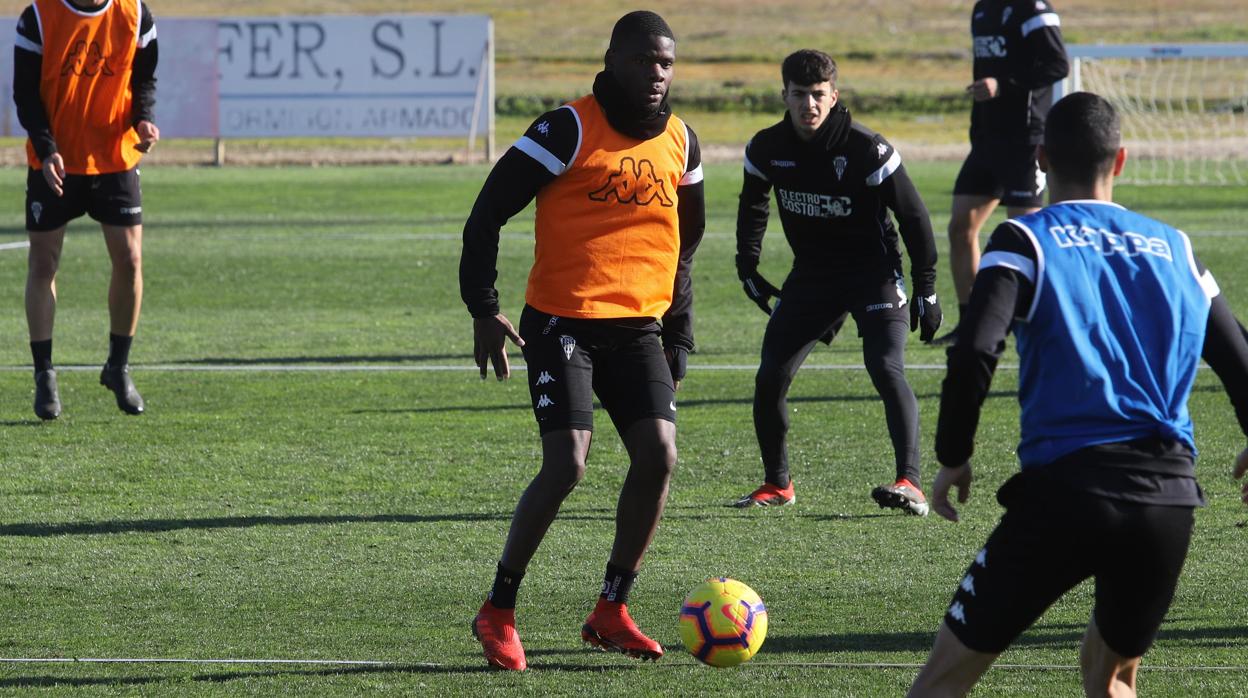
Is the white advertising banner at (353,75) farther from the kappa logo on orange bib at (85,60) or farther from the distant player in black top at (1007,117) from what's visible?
the kappa logo on orange bib at (85,60)

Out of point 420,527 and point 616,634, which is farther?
point 420,527

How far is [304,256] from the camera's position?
53.1 feet

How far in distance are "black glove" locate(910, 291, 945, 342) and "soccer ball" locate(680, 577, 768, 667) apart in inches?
87.4

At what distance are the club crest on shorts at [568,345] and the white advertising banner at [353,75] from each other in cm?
2427

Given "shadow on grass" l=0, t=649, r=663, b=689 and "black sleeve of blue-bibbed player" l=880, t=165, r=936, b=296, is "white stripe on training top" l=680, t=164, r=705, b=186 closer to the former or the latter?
"shadow on grass" l=0, t=649, r=663, b=689

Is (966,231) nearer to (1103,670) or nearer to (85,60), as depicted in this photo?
(85,60)

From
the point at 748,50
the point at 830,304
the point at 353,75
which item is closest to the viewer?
the point at 830,304

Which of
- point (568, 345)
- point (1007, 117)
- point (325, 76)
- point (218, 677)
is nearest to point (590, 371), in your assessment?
point (568, 345)

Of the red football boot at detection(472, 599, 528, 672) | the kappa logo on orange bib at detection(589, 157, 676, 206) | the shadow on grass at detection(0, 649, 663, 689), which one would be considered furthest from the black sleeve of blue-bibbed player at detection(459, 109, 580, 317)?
the shadow on grass at detection(0, 649, 663, 689)

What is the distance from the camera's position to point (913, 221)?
22.8ft

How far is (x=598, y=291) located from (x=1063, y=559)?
1.95m

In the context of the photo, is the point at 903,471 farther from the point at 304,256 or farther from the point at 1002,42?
the point at 304,256

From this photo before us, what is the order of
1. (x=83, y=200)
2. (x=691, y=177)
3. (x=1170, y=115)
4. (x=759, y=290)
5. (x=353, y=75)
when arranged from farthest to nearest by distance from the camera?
1. (x=1170, y=115)
2. (x=353, y=75)
3. (x=83, y=200)
4. (x=759, y=290)
5. (x=691, y=177)

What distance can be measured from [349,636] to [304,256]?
11276 millimetres
